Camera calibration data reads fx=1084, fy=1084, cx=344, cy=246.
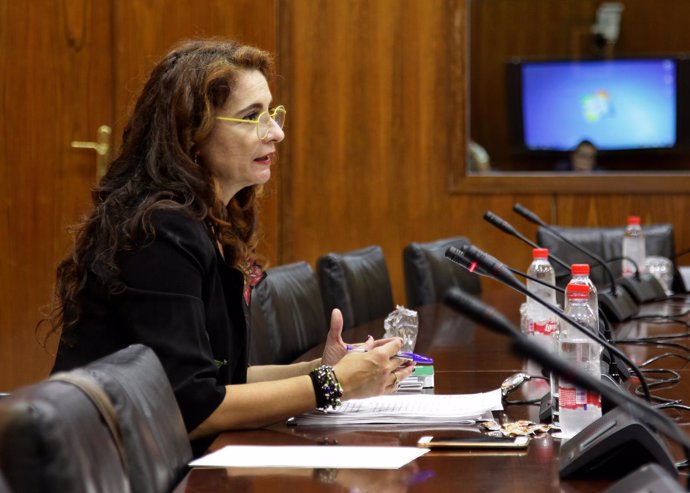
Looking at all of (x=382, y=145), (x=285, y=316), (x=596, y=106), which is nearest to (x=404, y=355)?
(x=285, y=316)

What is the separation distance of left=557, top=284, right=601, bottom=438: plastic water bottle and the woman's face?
2.21 feet

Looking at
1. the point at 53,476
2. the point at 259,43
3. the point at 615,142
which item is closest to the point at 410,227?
the point at 259,43

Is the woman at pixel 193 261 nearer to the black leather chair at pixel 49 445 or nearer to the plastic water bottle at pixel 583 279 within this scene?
the plastic water bottle at pixel 583 279

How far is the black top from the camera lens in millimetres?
1811

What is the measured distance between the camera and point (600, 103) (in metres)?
7.08

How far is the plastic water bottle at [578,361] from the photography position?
1661 mm

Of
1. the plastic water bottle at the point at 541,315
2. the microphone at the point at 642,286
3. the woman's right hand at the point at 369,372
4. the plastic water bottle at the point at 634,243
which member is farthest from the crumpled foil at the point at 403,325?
the plastic water bottle at the point at 634,243

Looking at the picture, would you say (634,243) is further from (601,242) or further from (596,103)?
(596,103)

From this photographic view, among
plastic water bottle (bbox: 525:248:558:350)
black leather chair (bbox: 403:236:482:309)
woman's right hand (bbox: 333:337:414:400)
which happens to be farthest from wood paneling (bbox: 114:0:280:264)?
woman's right hand (bbox: 333:337:414:400)

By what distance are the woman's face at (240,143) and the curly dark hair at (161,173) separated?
27 mm

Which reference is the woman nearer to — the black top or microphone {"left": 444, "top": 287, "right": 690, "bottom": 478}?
the black top

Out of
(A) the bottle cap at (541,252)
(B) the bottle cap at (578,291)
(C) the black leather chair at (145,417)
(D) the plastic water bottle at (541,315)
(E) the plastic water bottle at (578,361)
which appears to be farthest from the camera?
(A) the bottle cap at (541,252)

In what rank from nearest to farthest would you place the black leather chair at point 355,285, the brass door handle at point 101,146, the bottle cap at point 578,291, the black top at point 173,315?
the black top at point 173,315, the bottle cap at point 578,291, the black leather chair at point 355,285, the brass door handle at point 101,146

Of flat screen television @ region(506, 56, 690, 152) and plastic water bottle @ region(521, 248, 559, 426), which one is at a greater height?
flat screen television @ region(506, 56, 690, 152)
